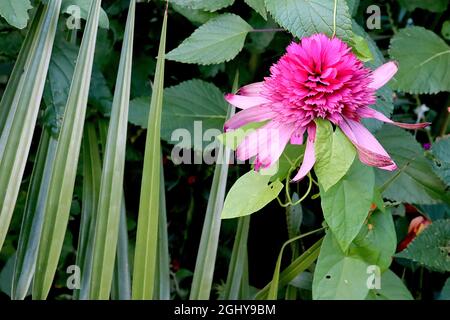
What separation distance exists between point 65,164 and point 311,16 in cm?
34

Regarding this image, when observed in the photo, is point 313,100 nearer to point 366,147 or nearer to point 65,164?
point 366,147

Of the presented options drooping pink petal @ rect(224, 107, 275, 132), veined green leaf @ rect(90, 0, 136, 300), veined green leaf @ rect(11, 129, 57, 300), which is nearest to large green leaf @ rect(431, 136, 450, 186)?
drooping pink petal @ rect(224, 107, 275, 132)

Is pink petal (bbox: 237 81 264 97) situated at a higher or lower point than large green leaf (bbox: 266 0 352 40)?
lower

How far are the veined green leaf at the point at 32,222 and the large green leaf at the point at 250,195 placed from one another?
0.29m

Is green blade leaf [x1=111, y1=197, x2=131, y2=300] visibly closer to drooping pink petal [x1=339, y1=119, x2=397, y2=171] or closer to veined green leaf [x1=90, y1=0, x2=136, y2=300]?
veined green leaf [x1=90, y1=0, x2=136, y2=300]

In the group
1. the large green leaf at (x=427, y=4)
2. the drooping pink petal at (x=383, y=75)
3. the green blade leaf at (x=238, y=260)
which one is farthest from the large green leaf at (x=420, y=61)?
the green blade leaf at (x=238, y=260)

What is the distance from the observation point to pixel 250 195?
582mm

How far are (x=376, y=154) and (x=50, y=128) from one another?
1.52 ft

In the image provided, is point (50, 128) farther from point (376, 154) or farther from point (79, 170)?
Answer: point (376, 154)

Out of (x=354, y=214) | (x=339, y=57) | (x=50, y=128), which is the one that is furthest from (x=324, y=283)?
(x=50, y=128)

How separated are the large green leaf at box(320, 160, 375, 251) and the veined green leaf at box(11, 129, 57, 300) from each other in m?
0.38

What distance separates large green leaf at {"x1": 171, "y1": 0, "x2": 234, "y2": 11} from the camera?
677 mm

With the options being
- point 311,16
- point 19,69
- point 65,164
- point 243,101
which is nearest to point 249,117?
point 243,101
